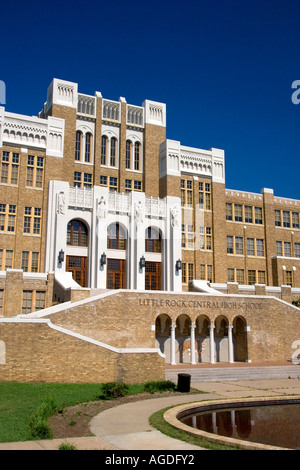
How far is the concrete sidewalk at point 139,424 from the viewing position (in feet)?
37.0

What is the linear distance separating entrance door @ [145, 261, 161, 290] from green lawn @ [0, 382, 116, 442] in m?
17.9

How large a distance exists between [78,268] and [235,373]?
1501 centimetres

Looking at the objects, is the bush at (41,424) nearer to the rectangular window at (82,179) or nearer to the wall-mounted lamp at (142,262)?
the wall-mounted lamp at (142,262)

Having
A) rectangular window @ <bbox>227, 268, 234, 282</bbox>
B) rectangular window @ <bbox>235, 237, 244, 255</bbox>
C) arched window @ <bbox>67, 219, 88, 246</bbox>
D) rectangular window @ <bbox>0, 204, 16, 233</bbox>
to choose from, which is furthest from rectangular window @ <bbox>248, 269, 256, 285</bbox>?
rectangular window @ <bbox>0, 204, 16, 233</bbox>

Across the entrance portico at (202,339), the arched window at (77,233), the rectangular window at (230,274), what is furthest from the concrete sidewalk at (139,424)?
the rectangular window at (230,274)

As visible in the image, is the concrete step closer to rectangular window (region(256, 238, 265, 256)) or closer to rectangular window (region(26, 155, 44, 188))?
rectangular window (region(26, 155, 44, 188))

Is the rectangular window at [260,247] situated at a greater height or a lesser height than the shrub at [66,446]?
greater

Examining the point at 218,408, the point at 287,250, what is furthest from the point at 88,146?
the point at 218,408

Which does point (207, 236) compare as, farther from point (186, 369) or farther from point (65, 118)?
point (186, 369)

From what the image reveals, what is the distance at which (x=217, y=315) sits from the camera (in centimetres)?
3288

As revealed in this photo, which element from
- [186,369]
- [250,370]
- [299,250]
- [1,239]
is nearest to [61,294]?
[1,239]

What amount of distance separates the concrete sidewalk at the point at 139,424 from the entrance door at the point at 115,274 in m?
14.7

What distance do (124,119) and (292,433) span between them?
3493 cm

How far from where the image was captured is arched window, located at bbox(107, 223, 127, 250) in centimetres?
3806
